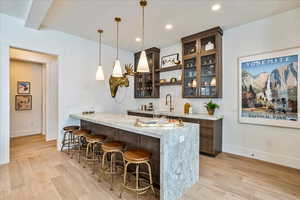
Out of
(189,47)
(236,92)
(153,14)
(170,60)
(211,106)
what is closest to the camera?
(153,14)

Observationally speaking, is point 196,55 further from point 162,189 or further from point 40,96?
point 40,96

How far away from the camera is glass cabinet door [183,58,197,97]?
4.11m

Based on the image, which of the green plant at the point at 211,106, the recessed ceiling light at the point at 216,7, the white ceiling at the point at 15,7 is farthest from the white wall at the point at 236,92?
the white ceiling at the point at 15,7

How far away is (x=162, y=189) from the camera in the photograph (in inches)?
73.3

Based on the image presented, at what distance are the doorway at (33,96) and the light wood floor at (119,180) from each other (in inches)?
70.5

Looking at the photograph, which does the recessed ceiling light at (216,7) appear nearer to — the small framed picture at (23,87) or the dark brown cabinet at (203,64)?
the dark brown cabinet at (203,64)

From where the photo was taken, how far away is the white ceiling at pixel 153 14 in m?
2.68

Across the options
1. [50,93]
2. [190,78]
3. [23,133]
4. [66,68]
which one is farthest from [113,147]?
[23,133]

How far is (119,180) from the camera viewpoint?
2510 mm

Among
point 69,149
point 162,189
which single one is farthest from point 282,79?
point 69,149

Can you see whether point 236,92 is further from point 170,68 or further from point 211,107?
point 170,68

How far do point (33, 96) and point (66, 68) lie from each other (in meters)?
2.66

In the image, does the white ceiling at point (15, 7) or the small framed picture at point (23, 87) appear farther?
the small framed picture at point (23, 87)

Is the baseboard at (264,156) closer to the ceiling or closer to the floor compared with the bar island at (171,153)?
closer to the floor
